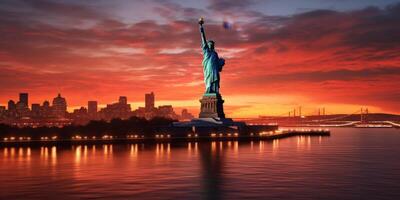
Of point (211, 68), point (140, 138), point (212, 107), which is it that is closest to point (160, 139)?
point (140, 138)

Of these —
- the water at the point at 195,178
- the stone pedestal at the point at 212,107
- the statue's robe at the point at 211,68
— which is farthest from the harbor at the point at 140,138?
the water at the point at 195,178

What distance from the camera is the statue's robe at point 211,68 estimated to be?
10362 centimetres

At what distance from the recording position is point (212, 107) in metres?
103

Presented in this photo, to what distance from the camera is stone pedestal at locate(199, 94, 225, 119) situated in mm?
102000

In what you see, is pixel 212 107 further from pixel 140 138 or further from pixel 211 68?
pixel 140 138

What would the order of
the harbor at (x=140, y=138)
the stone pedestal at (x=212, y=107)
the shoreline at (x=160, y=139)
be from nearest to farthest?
the shoreline at (x=160, y=139) → the harbor at (x=140, y=138) → the stone pedestal at (x=212, y=107)

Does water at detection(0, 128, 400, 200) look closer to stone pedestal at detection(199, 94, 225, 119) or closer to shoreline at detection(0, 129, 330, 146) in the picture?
shoreline at detection(0, 129, 330, 146)

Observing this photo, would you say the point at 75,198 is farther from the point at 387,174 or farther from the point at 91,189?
the point at 387,174

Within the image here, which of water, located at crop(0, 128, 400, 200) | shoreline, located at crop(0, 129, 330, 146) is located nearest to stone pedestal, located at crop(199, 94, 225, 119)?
shoreline, located at crop(0, 129, 330, 146)

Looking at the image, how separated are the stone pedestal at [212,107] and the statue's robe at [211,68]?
2302 millimetres

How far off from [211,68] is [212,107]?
27.0 feet

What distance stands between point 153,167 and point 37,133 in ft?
153

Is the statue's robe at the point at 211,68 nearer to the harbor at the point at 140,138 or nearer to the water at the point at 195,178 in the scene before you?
the harbor at the point at 140,138

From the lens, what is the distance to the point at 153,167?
4250 centimetres
